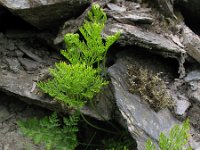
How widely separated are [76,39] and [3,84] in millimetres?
1460

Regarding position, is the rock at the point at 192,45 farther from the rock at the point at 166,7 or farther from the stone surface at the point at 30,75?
the stone surface at the point at 30,75

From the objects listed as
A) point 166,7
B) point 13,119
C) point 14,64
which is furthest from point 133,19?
point 13,119

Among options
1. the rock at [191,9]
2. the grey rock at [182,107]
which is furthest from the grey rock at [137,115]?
the rock at [191,9]

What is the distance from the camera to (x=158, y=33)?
17.7 feet

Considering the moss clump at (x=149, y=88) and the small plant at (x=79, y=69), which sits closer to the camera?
the small plant at (x=79, y=69)

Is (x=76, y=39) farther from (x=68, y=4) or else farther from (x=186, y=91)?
(x=186, y=91)

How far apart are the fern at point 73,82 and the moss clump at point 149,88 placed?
72 centimetres

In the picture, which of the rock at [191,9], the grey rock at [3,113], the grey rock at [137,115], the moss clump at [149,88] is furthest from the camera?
the rock at [191,9]

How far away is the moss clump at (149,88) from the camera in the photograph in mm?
5070

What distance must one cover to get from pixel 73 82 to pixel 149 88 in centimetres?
124

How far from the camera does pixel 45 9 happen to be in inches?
205

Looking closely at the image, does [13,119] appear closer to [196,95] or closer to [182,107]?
[182,107]

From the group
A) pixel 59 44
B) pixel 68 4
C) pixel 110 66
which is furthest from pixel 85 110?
pixel 68 4

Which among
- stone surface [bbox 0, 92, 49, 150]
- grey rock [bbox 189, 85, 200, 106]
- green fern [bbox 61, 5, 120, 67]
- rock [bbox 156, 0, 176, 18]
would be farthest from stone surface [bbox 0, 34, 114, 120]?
rock [bbox 156, 0, 176, 18]
